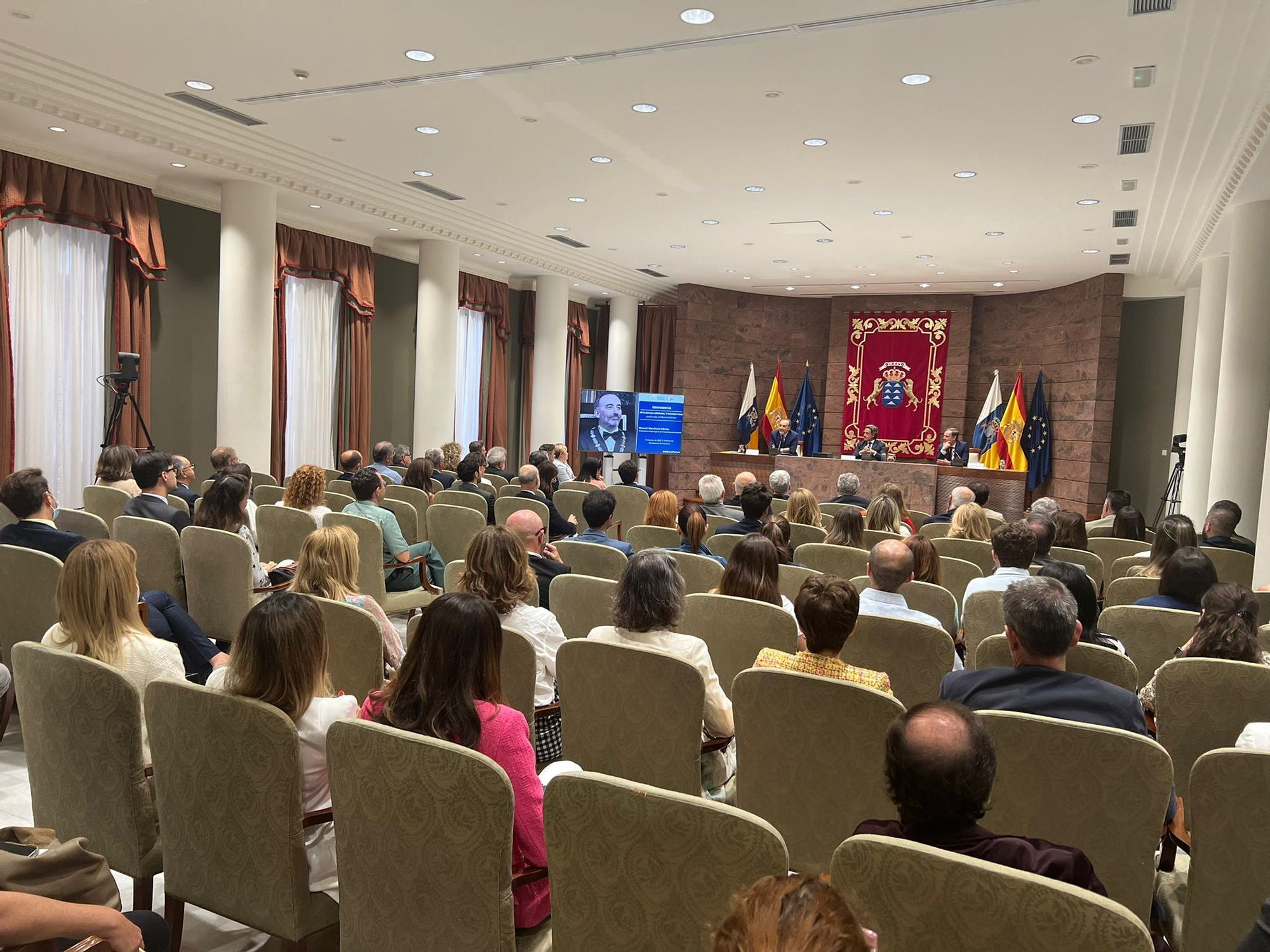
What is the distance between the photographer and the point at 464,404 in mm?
14031

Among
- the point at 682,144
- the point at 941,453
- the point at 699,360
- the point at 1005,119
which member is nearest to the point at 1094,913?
the point at 1005,119

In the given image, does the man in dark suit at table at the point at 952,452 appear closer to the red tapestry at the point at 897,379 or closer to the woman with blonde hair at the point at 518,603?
the red tapestry at the point at 897,379

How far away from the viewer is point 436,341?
11.7m

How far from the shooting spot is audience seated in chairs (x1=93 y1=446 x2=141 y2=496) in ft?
18.3

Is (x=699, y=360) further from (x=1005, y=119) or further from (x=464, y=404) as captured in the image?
(x=1005, y=119)

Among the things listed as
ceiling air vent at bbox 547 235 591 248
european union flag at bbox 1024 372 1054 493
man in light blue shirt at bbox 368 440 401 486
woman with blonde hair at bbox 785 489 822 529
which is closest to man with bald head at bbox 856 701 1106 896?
woman with blonde hair at bbox 785 489 822 529

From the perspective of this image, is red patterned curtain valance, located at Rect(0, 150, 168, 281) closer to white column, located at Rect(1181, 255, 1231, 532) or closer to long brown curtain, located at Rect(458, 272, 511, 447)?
long brown curtain, located at Rect(458, 272, 511, 447)

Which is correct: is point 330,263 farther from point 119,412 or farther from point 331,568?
point 331,568

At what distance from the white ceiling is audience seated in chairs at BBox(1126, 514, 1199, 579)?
8.62 ft

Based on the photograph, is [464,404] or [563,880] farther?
[464,404]

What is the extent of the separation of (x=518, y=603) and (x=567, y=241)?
975cm

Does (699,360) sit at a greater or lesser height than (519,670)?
greater

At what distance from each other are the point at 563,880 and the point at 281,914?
75cm

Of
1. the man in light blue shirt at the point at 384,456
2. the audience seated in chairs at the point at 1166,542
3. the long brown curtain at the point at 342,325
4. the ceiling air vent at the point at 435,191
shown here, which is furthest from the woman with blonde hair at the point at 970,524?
the long brown curtain at the point at 342,325
